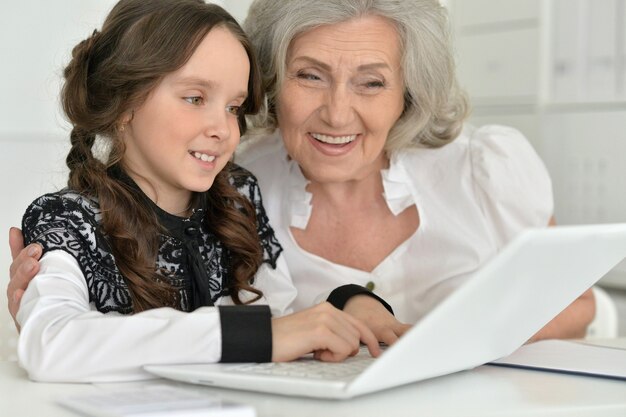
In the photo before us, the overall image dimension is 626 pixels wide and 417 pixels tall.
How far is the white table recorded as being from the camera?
0.95 metres

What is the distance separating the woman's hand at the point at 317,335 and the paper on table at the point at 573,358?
0.20 metres

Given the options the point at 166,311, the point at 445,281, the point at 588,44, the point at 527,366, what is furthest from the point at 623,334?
the point at 166,311

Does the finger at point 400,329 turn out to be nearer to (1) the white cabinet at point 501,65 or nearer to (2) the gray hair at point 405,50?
(2) the gray hair at point 405,50

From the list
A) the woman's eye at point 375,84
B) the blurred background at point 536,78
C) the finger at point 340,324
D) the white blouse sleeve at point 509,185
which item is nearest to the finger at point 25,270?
the finger at point 340,324

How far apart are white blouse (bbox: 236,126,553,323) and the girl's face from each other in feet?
1.26

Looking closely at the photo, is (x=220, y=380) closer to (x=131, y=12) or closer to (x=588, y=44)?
(x=131, y=12)

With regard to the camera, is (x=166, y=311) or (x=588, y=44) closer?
(x=166, y=311)

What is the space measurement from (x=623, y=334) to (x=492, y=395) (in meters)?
2.55

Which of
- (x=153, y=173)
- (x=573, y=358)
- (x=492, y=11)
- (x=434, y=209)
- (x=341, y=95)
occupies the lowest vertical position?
(x=573, y=358)

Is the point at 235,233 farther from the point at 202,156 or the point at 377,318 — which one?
the point at 377,318

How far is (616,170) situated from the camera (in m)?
3.52

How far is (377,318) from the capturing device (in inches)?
55.8

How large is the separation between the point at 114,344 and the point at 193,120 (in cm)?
48

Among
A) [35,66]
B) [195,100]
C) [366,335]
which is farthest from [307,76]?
[35,66]
